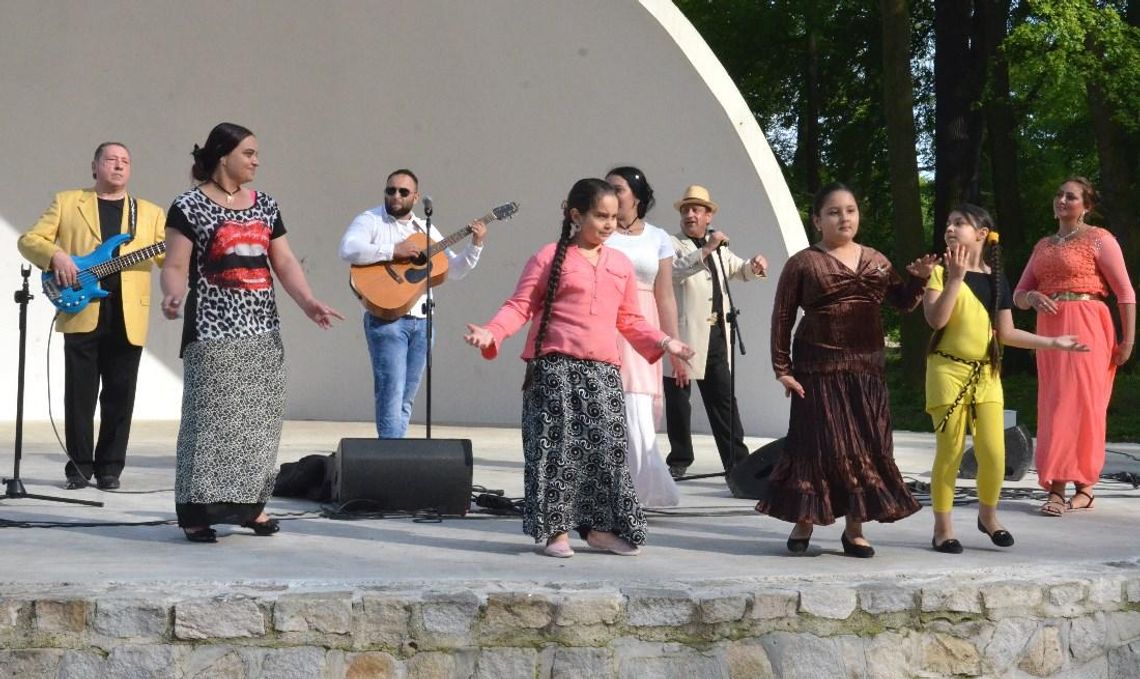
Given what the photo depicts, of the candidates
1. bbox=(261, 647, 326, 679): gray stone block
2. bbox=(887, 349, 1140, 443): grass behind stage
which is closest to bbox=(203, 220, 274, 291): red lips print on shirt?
bbox=(261, 647, 326, 679): gray stone block

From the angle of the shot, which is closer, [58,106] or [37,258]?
[37,258]

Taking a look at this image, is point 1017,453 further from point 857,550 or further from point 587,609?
point 587,609

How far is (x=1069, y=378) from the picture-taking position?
7.40 m

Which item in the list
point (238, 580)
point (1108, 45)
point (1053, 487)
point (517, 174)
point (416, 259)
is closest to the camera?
point (238, 580)

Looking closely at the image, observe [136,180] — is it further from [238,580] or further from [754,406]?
[238,580]

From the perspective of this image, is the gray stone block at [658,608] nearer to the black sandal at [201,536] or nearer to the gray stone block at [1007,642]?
the gray stone block at [1007,642]

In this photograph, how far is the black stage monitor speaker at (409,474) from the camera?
21.5 ft

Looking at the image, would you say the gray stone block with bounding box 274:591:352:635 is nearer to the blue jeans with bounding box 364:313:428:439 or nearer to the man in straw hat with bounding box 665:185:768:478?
the blue jeans with bounding box 364:313:428:439

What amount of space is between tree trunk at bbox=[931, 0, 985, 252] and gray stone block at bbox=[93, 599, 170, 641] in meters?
15.2

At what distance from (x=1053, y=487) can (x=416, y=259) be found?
12.1 feet

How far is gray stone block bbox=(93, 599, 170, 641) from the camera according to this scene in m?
4.34

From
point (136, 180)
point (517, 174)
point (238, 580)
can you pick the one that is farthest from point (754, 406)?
point (238, 580)

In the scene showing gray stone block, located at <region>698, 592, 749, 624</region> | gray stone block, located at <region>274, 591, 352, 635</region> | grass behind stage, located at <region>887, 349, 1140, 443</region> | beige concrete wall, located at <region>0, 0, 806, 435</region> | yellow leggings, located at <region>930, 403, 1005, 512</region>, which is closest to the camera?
gray stone block, located at <region>274, 591, 352, 635</region>

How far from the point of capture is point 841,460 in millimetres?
5516
